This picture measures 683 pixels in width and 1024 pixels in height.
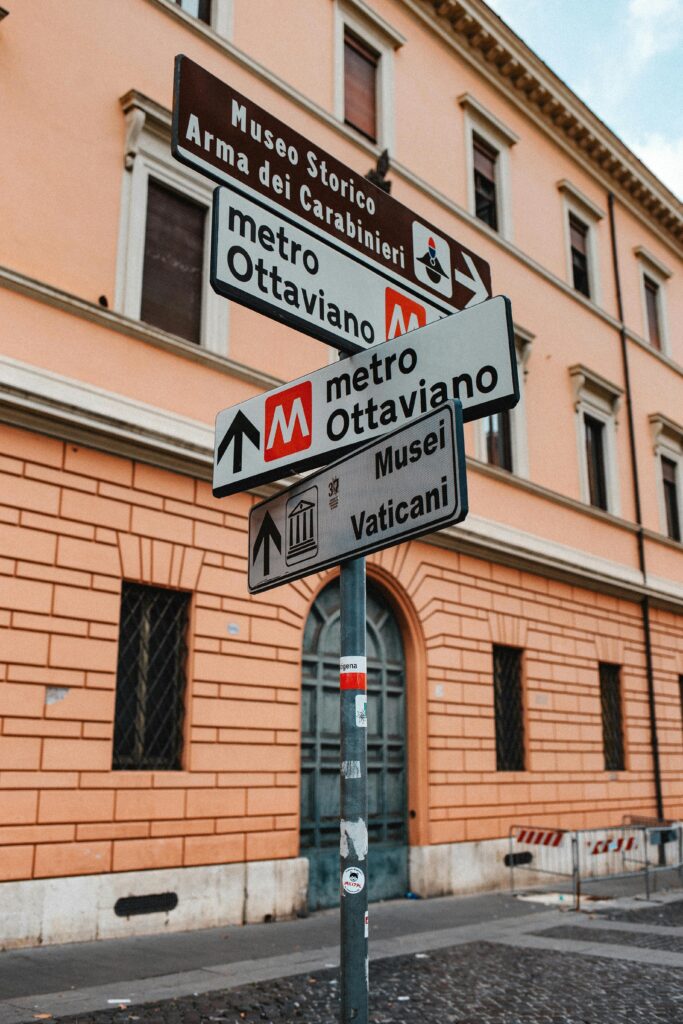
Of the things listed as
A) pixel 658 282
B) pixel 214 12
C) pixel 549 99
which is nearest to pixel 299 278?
pixel 214 12

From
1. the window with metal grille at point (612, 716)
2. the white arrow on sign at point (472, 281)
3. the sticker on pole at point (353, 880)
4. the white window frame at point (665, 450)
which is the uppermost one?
the white window frame at point (665, 450)

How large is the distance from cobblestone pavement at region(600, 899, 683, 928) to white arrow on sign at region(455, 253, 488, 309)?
7.84 meters

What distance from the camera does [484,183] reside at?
53.1 ft

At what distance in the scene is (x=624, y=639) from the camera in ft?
54.8

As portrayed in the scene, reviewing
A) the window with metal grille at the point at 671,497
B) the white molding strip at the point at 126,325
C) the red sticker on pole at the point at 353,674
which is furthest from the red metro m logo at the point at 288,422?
the window with metal grille at the point at 671,497

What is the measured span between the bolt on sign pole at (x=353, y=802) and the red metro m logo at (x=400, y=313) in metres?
1.13

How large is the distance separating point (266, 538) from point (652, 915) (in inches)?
348

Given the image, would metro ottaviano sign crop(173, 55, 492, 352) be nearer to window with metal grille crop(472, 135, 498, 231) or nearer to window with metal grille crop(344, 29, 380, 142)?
window with metal grille crop(344, 29, 380, 142)

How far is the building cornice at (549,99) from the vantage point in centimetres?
1571

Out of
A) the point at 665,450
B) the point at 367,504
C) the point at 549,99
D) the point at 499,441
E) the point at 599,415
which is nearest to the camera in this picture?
the point at 367,504

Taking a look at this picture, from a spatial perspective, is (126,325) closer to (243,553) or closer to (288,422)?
(243,553)

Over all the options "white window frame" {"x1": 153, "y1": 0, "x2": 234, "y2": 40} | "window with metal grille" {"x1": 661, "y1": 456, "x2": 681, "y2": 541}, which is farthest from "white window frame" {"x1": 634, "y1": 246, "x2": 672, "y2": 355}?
"white window frame" {"x1": 153, "y1": 0, "x2": 234, "y2": 40}

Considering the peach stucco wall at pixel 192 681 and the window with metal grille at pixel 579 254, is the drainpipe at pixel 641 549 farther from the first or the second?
the peach stucco wall at pixel 192 681

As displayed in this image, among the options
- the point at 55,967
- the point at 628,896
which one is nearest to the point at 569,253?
the point at 628,896
